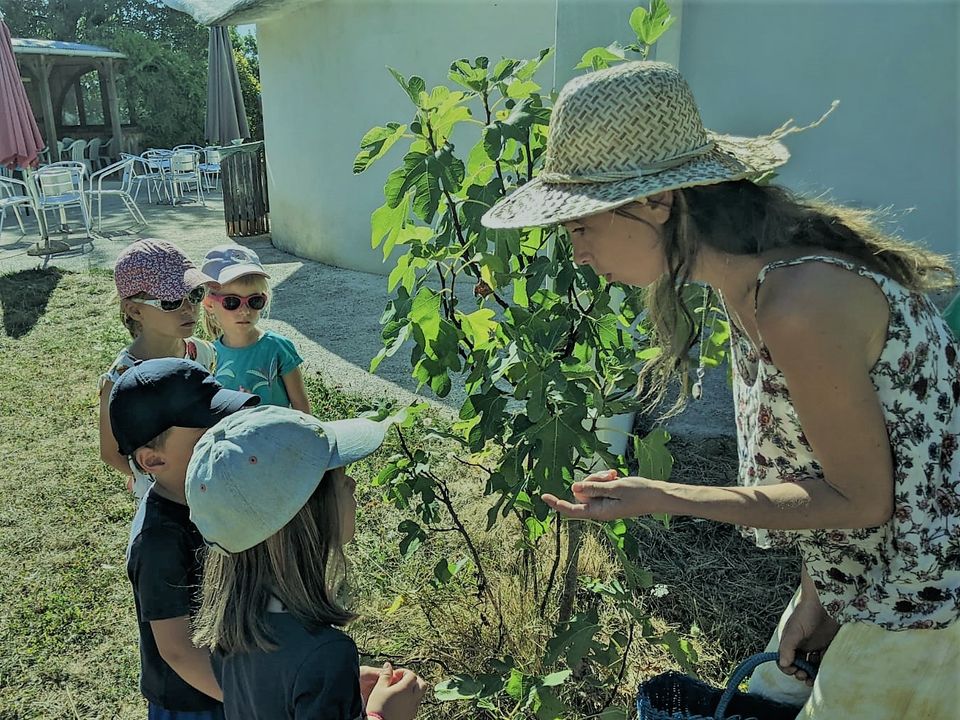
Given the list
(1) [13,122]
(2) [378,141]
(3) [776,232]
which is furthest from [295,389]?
(1) [13,122]

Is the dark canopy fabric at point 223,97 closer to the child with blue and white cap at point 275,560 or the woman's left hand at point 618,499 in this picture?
the child with blue and white cap at point 275,560

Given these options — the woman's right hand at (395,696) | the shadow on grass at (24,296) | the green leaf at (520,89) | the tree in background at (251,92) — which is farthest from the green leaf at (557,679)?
the tree in background at (251,92)

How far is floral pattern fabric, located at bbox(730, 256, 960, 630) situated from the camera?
1.26 meters

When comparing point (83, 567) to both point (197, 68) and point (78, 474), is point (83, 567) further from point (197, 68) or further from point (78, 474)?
point (197, 68)

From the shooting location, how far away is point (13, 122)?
979 centimetres

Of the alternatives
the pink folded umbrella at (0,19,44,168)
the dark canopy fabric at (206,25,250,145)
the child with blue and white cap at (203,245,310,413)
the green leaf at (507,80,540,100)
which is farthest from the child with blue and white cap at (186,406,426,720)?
the dark canopy fabric at (206,25,250,145)

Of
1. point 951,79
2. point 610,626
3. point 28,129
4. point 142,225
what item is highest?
point 951,79

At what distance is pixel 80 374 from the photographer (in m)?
5.72

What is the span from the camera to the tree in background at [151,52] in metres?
23.0

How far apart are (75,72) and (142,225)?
13028 mm

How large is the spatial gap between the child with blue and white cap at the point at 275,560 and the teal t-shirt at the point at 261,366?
1.39 metres

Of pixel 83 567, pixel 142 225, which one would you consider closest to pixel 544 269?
pixel 83 567

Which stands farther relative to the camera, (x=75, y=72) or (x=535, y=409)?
(x=75, y=72)

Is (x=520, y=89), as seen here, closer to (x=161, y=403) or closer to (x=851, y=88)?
(x=161, y=403)
